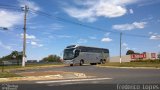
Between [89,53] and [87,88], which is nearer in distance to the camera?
[87,88]

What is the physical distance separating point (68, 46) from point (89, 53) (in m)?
6.08

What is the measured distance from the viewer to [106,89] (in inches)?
619

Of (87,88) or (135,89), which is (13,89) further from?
(135,89)

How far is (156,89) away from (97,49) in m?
52.5

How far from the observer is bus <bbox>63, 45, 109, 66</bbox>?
58469mm

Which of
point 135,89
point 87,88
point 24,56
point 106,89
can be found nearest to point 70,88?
point 87,88

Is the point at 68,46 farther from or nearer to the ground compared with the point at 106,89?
farther from the ground

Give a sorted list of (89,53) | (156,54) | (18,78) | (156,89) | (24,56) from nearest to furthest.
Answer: (156,89) → (18,78) → (24,56) → (89,53) → (156,54)

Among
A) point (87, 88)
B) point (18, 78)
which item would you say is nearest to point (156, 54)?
point (18, 78)

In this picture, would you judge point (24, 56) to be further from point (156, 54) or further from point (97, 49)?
point (156, 54)

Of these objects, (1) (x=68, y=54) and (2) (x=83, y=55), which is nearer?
(1) (x=68, y=54)

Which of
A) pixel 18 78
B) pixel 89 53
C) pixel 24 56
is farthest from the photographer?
pixel 89 53

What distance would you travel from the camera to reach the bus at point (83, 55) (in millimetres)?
58469

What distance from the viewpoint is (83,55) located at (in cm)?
6141
